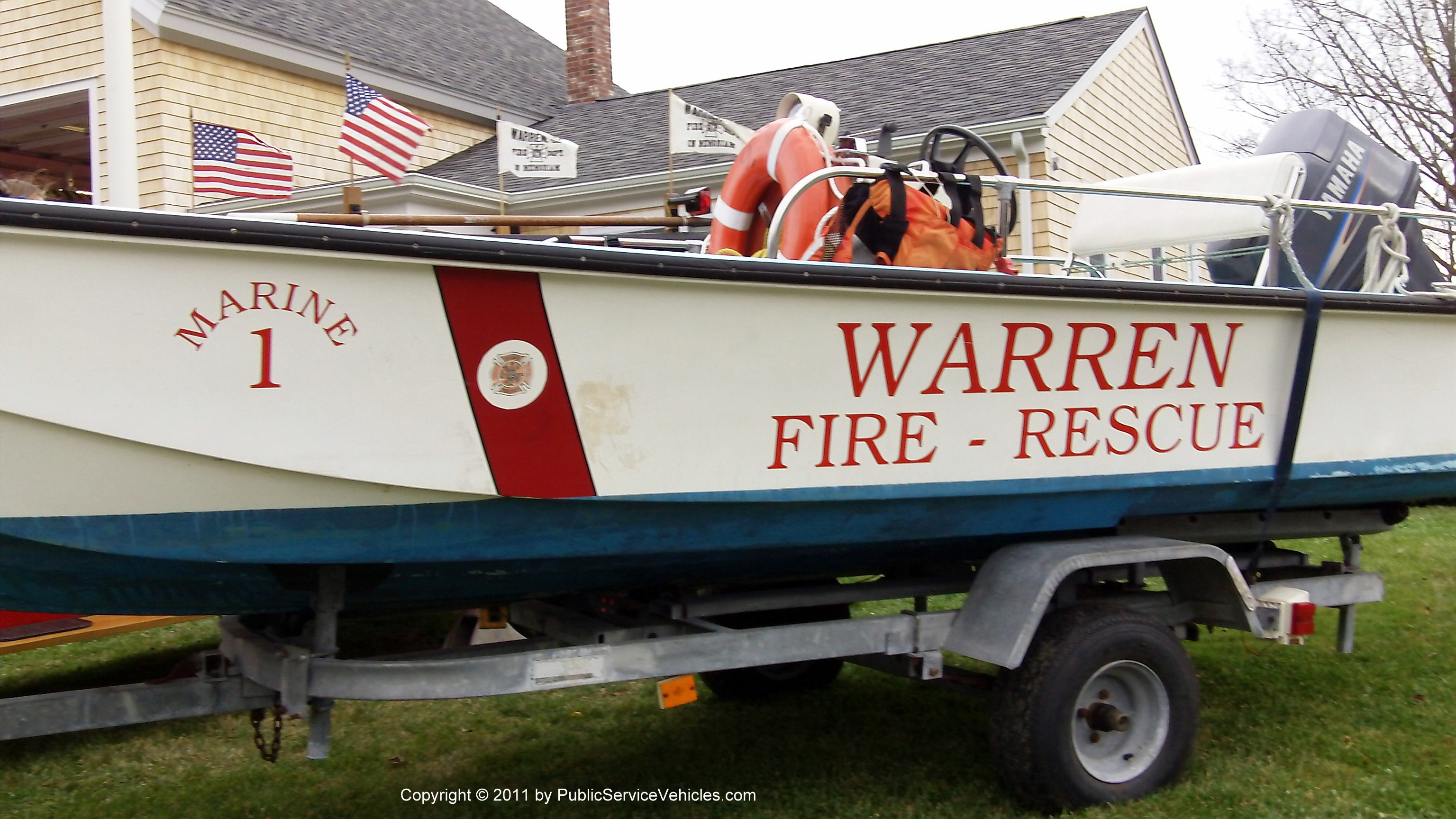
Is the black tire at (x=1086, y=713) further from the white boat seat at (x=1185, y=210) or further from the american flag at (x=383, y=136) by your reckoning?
the american flag at (x=383, y=136)

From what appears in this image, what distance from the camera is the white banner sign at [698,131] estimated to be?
30.8ft

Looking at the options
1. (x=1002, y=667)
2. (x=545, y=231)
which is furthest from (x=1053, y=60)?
(x=1002, y=667)

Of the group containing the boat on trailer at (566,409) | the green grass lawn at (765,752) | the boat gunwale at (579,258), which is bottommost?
the green grass lawn at (765,752)

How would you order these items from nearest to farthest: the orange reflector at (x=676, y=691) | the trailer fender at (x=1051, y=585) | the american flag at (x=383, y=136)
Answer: the orange reflector at (x=676, y=691) → the trailer fender at (x=1051, y=585) → the american flag at (x=383, y=136)

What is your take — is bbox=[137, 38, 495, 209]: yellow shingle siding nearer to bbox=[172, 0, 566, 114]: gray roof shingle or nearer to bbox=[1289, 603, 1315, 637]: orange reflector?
bbox=[172, 0, 566, 114]: gray roof shingle

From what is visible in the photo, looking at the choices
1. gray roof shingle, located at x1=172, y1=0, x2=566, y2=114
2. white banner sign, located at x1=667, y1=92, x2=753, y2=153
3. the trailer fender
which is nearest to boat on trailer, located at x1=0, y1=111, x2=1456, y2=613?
the trailer fender

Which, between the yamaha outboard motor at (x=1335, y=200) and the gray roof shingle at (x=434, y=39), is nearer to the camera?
the yamaha outboard motor at (x=1335, y=200)

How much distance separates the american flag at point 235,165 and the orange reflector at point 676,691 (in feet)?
23.8

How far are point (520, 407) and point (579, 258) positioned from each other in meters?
0.40

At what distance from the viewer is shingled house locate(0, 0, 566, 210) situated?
1131 cm

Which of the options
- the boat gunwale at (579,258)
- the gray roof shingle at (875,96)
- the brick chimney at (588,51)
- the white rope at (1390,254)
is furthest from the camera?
the brick chimney at (588,51)

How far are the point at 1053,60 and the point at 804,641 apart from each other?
32.1 ft

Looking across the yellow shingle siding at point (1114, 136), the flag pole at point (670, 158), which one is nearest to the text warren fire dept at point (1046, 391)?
the flag pole at point (670, 158)

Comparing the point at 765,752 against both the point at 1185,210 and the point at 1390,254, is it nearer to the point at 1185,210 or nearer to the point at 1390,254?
the point at 1185,210
